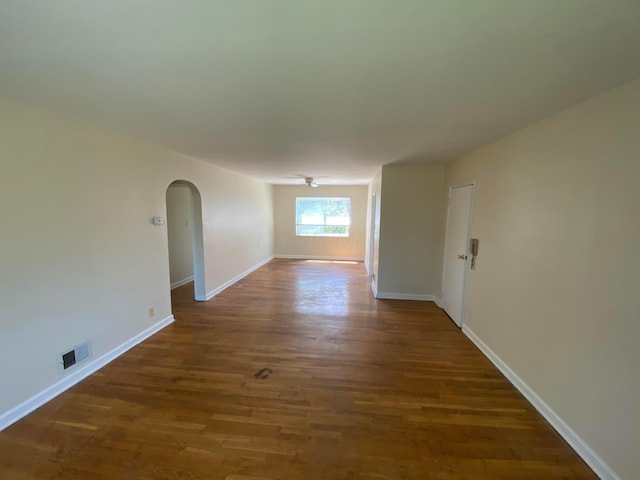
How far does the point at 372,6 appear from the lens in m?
1.01

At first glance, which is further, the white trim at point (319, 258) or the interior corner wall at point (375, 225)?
the white trim at point (319, 258)

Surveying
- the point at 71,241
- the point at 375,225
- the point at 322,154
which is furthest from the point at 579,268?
the point at 71,241

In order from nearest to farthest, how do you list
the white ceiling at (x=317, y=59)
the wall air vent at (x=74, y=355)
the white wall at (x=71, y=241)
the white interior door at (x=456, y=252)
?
the white ceiling at (x=317, y=59) < the white wall at (x=71, y=241) < the wall air vent at (x=74, y=355) < the white interior door at (x=456, y=252)

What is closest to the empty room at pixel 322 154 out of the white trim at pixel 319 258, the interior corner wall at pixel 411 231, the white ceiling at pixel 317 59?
the white ceiling at pixel 317 59

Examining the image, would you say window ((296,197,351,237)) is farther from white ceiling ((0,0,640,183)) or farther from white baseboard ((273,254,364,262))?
white ceiling ((0,0,640,183))

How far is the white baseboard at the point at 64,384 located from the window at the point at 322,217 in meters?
5.59

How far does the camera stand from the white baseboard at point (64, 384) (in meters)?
1.93

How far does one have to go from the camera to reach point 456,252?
3.78 metres

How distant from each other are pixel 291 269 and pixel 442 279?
383 cm

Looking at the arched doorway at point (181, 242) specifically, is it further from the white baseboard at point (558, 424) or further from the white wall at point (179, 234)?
the white baseboard at point (558, 424)

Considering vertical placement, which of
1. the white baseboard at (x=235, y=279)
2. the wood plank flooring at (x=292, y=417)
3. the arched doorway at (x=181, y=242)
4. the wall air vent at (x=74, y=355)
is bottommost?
the wood plank flooring at (x=292, y=417)

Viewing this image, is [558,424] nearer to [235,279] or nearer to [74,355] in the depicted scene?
[74,355]

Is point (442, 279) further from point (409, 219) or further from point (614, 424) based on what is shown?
point (614, 424)

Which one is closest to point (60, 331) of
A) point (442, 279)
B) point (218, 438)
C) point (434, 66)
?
point (218, 438)
